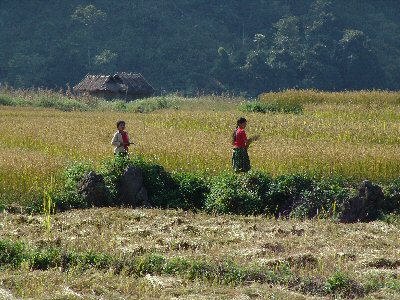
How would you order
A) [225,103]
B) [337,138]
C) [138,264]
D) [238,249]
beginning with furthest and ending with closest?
[225,103]
[337,138]
[238,249]
[138,264]

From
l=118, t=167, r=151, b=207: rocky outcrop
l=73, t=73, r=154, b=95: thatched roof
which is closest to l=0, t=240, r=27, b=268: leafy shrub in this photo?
l=118, t=167, r=151, b=207: rocky outcrop

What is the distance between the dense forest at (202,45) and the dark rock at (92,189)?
1796 inches

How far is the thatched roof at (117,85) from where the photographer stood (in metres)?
46.9

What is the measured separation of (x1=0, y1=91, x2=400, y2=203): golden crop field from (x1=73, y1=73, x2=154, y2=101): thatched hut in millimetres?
16920

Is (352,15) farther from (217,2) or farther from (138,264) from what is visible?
(138,264)

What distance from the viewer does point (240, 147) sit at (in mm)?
13211

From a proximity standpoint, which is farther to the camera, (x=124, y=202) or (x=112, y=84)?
(x=112, y=84)

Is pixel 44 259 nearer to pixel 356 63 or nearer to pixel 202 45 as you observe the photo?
pixel 356 63

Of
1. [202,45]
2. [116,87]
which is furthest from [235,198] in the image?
[202,45]

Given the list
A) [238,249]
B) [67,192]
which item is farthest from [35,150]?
[238,249]

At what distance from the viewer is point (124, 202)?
13.3 metres

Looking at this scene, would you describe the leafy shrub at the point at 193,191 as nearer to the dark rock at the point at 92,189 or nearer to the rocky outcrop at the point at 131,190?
the rocky outcrop at the point at 131,190

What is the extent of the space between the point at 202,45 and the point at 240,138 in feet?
177

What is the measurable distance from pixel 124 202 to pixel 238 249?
408 cm
